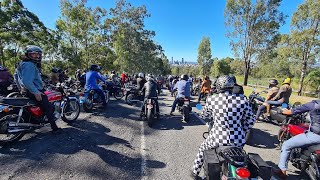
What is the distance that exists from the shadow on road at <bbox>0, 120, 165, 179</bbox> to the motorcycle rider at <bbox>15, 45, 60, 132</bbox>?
2.36 ft

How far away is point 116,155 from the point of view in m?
4.29

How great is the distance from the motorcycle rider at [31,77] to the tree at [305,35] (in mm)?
22136

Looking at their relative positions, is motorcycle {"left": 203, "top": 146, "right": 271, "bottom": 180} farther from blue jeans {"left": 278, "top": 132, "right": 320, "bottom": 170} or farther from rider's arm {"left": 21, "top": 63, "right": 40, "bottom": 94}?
rider's arm {"left": 21, "top": 63, "right": 40, "bottom": 94}

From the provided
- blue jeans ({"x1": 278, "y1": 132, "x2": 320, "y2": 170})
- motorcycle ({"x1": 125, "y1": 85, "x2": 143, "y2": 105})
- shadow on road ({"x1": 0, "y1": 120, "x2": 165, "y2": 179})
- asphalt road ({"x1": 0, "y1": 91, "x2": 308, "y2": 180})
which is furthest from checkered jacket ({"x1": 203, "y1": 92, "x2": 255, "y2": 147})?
motorcycle ({"x1": 125, "y1": 85, "x2": 143, "y2": 105})

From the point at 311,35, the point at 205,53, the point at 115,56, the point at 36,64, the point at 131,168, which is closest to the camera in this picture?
the point at 131,168

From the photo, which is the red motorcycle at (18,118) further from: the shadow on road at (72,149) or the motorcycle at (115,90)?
the motorcycle at (115,90)

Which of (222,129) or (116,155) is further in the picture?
(116,155)

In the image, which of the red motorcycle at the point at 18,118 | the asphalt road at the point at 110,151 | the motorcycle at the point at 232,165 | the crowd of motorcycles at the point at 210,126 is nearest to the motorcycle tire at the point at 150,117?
the crowd of motorcycles at the point at 210,126

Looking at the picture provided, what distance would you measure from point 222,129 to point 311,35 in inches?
848

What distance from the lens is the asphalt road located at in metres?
3.56

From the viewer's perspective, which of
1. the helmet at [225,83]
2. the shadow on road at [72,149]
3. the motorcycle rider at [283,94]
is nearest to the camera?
the helmet at [225,83]

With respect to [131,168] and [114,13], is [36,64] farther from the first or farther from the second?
[114,13]

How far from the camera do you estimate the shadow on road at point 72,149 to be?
148 inches

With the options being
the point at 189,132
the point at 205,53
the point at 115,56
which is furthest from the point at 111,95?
the point at 205,53
